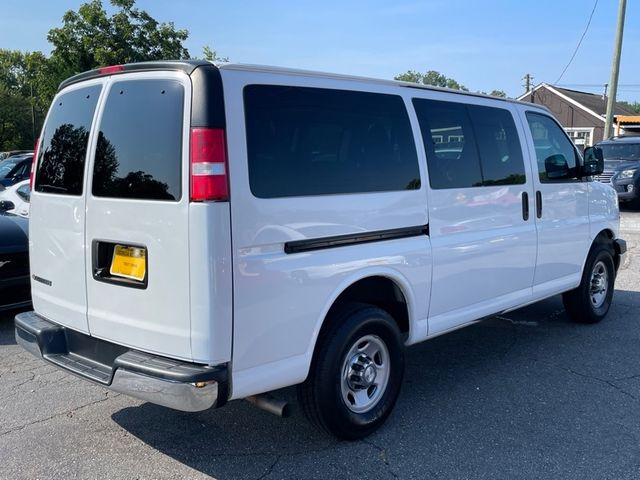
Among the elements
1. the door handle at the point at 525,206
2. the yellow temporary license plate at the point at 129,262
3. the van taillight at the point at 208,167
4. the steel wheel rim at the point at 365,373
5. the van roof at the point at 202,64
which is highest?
the van roof at the point at 202,64

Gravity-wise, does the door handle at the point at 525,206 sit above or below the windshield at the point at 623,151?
below

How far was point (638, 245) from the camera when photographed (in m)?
10.5

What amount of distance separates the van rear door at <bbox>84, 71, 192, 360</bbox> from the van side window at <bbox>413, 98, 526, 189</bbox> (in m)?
1.79

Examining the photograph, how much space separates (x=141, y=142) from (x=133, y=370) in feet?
3.80

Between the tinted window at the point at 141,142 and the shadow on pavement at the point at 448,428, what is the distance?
5.16ft

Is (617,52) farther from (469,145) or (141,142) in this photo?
(141,142)

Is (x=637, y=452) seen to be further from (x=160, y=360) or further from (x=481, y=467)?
(x=160, y=360)

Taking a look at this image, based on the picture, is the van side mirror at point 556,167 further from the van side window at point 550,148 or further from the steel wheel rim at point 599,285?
the steel wheel rim at point 599,285

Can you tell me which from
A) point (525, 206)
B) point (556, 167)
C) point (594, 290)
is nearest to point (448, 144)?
point (525, 206)

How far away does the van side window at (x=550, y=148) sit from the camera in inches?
201

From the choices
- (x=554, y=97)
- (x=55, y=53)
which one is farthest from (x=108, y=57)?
(x=554, y=97)

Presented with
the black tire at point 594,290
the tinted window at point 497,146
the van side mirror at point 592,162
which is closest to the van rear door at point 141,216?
the tinted window at point 497,146

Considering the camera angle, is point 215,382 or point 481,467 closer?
point 215,382

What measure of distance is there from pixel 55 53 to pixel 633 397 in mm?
30419
